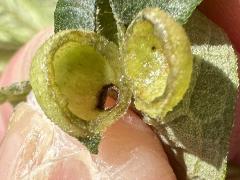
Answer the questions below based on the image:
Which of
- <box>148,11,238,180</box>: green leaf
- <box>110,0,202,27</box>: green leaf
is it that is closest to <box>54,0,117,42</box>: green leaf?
<box>110,0,202,27</box>: green leaf

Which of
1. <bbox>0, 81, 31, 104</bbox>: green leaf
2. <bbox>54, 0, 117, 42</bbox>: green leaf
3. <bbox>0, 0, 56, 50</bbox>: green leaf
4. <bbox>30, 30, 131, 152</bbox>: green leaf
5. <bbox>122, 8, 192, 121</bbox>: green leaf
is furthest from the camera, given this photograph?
<bbox>0, 0, 56, 50</bbox>: green leaf

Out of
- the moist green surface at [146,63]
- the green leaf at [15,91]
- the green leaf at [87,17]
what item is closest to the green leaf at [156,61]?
the moist green surface at [146,63]

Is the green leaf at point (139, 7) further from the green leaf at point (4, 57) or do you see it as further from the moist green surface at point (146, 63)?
the green leaf at point (4, 57)

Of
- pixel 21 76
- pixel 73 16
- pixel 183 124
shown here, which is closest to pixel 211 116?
pixel 183 124

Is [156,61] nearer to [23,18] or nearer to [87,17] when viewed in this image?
[87,17]

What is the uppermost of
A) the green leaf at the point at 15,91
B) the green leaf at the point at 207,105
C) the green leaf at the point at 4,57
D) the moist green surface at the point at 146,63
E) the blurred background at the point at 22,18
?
the moist green surface at the point at 146,63

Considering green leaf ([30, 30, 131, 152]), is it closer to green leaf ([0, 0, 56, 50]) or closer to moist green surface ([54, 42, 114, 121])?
moist green surface ([54, 42, 114, 121])
